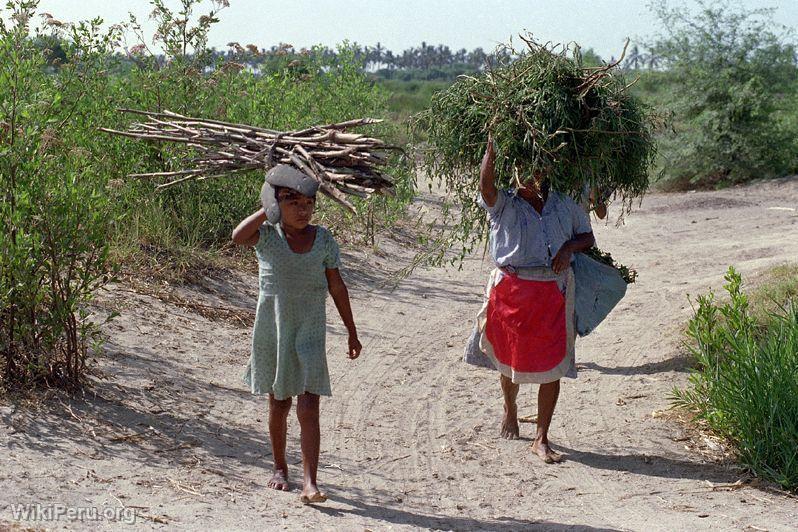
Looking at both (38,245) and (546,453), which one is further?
(546,453)

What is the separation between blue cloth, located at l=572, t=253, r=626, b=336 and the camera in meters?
5.59

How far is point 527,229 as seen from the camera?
16.9 ft

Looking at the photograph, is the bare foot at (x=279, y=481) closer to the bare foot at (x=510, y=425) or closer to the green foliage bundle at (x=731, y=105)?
the bare foot at (x=510, y=425)

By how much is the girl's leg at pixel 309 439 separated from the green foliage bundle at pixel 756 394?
2.23m

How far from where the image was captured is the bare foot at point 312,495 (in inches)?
170

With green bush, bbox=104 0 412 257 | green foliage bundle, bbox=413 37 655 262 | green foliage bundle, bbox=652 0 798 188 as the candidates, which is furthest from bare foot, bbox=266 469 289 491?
green foliage bundle, bbox=652 0 798 188

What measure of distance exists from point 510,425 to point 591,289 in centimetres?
89

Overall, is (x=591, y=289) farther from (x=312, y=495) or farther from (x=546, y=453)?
(x=312, y=495)

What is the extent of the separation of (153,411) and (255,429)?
22.4 inches

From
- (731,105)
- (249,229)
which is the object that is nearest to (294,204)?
(249,229)

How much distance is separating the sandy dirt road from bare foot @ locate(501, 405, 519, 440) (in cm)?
7

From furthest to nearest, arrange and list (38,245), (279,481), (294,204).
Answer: (38,245) < (279,481) < (294,204)

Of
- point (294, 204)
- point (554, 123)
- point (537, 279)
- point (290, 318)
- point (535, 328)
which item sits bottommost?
point (535, 328)

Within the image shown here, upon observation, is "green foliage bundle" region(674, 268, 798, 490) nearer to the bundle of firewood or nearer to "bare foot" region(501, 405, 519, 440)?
"bare foot" region(501, 405, 519, 440)
